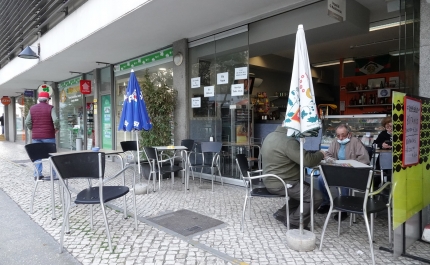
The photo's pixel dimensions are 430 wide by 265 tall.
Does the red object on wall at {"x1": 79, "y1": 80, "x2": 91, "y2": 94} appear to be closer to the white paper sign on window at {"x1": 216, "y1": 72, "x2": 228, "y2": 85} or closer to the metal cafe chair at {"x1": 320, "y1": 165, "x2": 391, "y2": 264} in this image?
the white paper sign on window at {"x1": 216, "y1": 72, "x2": 228, "y2": 85}

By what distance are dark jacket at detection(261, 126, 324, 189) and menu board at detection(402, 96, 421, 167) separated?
32.1 inches

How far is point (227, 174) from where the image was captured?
6.55 metres

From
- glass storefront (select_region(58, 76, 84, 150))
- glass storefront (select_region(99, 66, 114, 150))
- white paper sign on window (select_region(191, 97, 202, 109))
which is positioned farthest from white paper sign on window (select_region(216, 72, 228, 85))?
glass storefront (select_region(58, 76, 84, 150))

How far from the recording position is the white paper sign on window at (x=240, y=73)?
6.11 meters

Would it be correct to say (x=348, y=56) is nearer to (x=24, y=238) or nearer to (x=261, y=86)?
(x=261, y=86)

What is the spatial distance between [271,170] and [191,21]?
3687 millimetres

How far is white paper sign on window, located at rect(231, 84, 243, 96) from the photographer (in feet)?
20.5

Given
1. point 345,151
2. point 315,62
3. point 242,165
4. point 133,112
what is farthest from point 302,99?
point 315,62

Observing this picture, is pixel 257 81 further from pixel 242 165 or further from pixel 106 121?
pixel 242 165

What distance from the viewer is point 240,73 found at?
20.3ft

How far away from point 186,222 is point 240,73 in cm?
341

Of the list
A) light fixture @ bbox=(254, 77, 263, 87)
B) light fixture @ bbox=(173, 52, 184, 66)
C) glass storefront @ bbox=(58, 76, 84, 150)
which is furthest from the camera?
glass storefront @ bbox=(58, 76, 84, 150)

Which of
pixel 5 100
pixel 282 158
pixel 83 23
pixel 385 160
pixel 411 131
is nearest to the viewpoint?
pixel 411 131

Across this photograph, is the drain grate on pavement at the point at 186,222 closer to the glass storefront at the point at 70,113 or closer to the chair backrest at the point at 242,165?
the chair backrest at the point at 242,165
